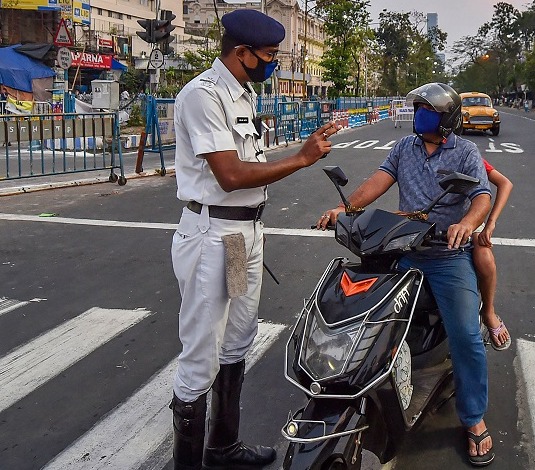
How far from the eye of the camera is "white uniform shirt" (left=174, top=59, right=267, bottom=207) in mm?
2803

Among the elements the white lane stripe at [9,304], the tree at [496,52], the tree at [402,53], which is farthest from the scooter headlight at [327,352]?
the tree at [496,52]

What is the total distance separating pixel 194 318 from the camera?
2988 millimetres

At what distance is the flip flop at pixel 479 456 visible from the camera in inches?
132

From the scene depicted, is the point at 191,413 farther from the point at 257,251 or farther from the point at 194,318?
the point at 257,251

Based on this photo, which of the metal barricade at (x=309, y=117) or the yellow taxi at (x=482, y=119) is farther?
the yellow taxi at (x=482, y=119)

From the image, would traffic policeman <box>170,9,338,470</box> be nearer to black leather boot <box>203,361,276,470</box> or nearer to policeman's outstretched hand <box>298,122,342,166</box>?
policeman's outstretched hand <box>298,122,342,166</box>

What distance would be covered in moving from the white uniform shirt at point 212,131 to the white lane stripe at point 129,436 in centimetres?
135

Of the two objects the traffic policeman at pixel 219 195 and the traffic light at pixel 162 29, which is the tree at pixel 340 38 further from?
the traffic policeman at pixel 219 195

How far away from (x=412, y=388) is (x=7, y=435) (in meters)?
2.11

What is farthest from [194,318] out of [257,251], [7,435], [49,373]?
[49,373]

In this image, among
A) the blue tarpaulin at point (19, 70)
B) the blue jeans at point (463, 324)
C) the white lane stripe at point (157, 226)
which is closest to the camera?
the blue jeans at point (463, 324)

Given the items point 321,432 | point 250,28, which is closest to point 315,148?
point 250,28

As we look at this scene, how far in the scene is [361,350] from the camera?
8.93 feet

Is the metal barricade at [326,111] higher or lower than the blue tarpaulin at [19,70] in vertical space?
lower
